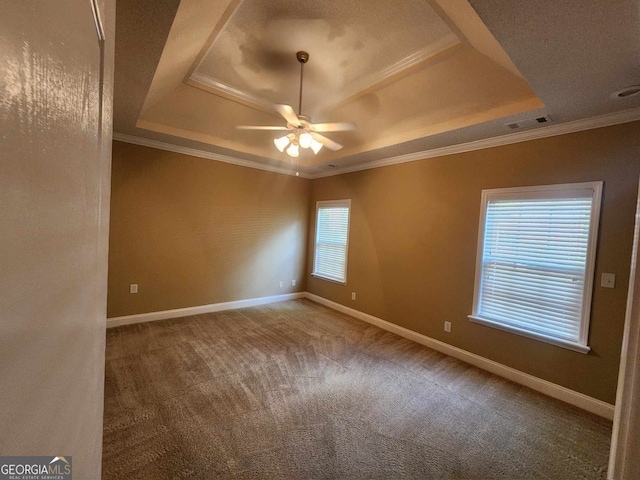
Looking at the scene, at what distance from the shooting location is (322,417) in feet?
6.86

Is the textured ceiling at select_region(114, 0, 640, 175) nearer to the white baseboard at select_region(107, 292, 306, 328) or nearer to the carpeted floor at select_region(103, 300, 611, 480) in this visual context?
the white baseboard at select_region(107, 292, 306, 328)

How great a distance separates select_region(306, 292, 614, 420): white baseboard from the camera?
2316 mm

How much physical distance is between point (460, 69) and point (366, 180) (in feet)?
6.81

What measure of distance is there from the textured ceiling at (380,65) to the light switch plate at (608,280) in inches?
54.2

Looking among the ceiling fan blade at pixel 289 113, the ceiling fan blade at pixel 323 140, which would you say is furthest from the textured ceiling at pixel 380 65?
the ceiling fan blade at pixel 323 140

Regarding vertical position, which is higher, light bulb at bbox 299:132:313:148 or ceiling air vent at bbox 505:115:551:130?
ceiling air vent at bbox 505:115:551:130

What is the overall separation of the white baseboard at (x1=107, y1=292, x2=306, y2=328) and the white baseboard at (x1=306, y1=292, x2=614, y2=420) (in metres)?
1.84

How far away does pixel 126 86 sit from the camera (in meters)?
2.26

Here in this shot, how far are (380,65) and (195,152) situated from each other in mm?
2906

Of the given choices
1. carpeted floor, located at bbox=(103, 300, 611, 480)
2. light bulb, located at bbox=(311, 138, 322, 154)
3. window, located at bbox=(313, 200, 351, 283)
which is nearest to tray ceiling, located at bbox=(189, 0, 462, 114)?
light bulb, located at bbox=(311, 138, 322, 154)

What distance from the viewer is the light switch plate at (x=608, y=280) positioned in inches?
88.0

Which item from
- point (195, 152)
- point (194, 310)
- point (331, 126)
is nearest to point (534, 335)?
point (331, 126)

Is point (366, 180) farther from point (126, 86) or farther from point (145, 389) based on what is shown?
point (145, 389)

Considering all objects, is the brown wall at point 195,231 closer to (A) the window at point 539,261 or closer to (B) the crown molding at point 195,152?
(B) the crown molding at point 195,152
